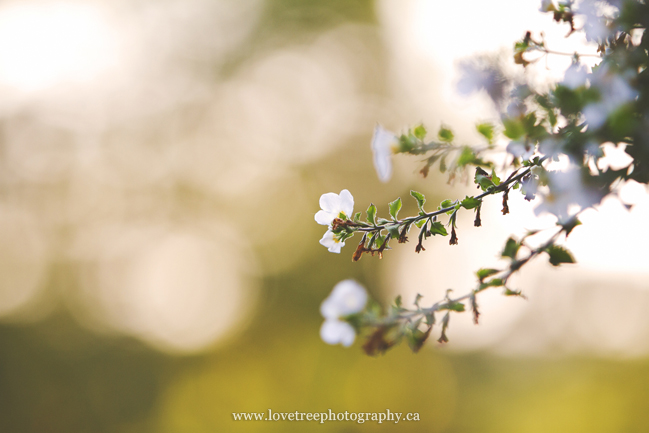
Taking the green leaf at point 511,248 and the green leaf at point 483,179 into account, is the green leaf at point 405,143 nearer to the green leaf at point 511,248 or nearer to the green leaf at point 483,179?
the green leaf at point 483,179

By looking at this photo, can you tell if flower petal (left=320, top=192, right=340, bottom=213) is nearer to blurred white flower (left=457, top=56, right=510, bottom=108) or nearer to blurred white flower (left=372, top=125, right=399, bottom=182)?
blurred white flower (left=372, top=125, right=399, bottom=182)

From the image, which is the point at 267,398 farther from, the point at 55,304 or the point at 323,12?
the point at 323,12

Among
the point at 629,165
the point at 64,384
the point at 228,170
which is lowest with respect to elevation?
the point at 629,165

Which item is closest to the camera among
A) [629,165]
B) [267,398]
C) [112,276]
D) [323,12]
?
[629,165]

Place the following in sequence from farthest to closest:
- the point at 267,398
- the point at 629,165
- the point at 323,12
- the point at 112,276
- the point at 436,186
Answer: the point at 323,12 < the point at 112,276 < the point at 267,398 < the point at 436,186 < the point at 629,165

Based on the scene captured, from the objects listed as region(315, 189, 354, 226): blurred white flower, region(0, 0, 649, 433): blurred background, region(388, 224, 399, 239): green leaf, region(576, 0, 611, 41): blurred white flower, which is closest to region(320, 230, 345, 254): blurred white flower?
region(315, 189, 354, 226): blurred white flower

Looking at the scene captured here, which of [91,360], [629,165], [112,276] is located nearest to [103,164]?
[112,276]

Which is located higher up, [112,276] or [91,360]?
[112,276]
